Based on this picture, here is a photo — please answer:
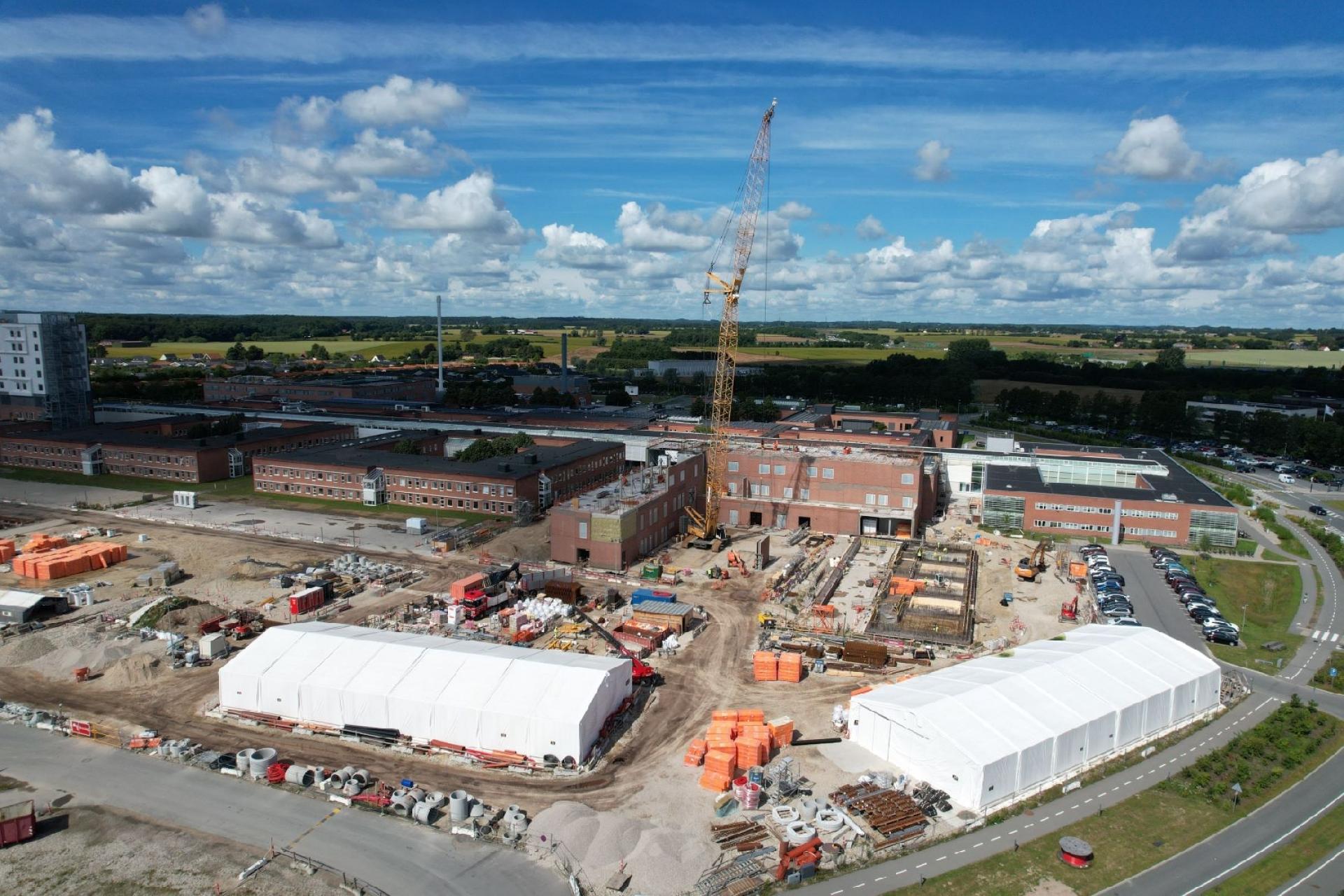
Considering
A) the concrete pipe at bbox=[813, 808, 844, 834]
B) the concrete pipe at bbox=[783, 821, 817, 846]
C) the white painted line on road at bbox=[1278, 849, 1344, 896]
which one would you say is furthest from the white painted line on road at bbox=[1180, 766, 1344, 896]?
the concrete pipe at bbox=[783, 821, 817, 846]

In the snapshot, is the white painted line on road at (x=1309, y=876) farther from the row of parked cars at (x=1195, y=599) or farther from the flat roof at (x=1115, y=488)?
the flat roof at (x=1115, y=488)

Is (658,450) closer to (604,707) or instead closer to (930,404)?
(604,707)

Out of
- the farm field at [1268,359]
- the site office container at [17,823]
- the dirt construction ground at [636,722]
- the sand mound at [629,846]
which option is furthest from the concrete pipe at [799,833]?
the farm field at [1268,359]

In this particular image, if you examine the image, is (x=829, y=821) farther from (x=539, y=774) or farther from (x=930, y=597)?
(x=930, y=597)

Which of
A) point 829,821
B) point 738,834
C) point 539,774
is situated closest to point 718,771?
point 738,834

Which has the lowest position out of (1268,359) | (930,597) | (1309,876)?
(1309,876)

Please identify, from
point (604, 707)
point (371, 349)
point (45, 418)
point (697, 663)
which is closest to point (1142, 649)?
point (697, 663)

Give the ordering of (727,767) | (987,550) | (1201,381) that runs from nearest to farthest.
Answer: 1. (727,767)
2. (987,550)
3. (1201,381)
